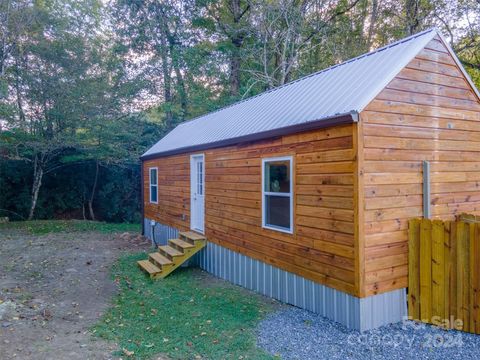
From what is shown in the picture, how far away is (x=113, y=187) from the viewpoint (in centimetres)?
1527

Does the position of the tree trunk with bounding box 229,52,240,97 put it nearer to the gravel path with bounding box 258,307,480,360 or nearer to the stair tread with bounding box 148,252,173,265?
the stair tread with bounding box 148,252,173,265

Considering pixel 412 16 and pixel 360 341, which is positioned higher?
pixel 412 16

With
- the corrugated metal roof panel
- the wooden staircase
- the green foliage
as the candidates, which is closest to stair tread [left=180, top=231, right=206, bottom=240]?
the wooden staircase

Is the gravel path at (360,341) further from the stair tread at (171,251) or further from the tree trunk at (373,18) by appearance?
the tree trunk at (373,18)

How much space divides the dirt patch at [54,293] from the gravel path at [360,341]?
1.96 m

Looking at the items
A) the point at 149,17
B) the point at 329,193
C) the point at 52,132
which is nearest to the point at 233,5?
the point at 149,17

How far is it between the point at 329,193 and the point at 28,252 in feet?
27.4

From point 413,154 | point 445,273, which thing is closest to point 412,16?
point 413,154

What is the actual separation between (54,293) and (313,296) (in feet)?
14.6

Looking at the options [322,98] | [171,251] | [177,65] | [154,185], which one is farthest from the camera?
[177,65]

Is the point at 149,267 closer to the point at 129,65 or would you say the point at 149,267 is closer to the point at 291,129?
the point at 291,129

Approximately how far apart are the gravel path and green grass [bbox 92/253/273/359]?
0.97 ft

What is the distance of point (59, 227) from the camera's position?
12797 mm

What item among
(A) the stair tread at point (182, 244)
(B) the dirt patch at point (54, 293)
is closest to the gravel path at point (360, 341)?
(B) the dirt patch at point (54, 293)
